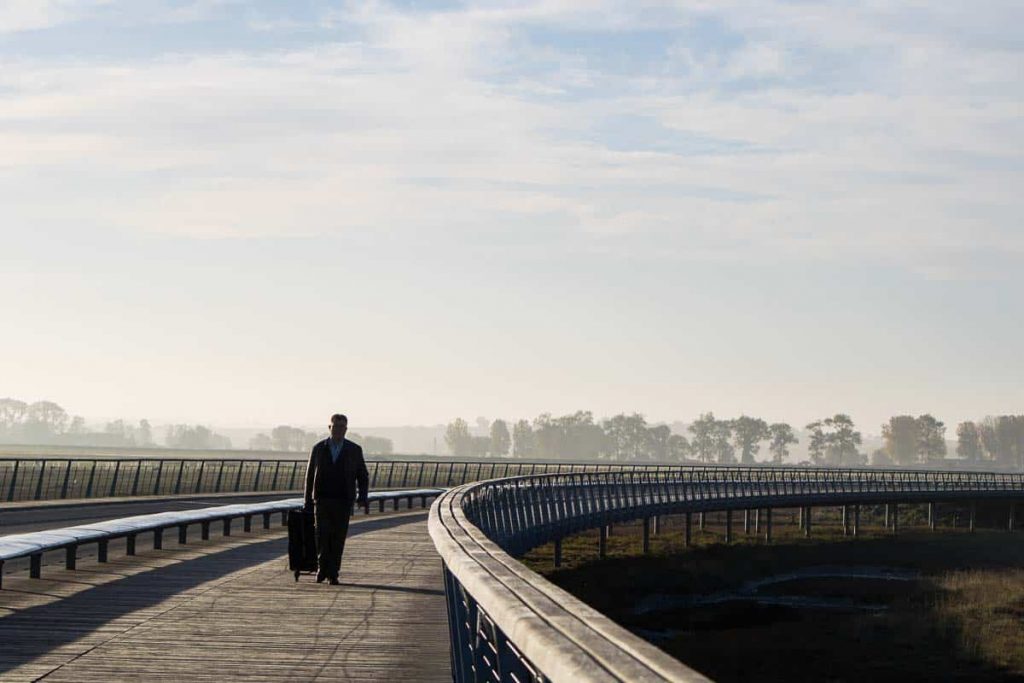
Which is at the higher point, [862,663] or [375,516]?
[375,516]

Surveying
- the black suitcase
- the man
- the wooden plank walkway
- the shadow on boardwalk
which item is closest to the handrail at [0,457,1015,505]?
the shadow on boardwalk

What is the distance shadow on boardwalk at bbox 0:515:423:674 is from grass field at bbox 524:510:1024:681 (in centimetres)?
1973

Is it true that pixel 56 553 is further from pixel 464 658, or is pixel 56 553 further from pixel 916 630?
pixel 916 630

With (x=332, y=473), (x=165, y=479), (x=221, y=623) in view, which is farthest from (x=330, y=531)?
(x=165, y=479)

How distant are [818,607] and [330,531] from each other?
40.3 meters

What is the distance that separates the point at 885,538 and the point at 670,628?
4415 centimetres

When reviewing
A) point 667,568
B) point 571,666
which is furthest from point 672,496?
point 571,666

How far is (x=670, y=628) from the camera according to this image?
4659cm

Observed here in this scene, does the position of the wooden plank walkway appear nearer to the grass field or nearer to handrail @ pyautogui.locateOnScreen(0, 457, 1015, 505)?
handrail @ pyautogui.locateOnScreen(0, 457, 1015, 505)

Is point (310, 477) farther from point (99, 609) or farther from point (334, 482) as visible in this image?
point (99, 609)

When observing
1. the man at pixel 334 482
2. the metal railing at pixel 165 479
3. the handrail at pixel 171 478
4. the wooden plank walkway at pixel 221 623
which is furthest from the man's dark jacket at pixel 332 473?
the handrail at pixel 171 478

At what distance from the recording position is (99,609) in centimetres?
1422

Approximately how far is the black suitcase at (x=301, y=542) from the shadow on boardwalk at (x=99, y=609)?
0.84 m

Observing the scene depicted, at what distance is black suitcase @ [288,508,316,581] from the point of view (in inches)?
666
